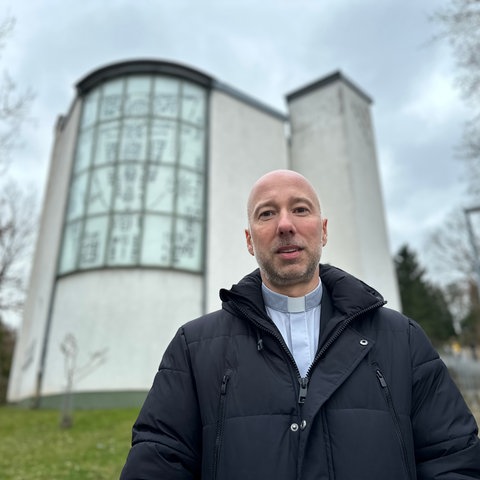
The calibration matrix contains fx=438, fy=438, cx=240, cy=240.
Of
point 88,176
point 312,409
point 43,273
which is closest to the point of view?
point 312,409

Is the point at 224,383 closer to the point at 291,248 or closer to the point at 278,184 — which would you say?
the point at 291,248

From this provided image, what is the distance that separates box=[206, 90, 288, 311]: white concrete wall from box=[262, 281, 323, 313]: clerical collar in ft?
40.4

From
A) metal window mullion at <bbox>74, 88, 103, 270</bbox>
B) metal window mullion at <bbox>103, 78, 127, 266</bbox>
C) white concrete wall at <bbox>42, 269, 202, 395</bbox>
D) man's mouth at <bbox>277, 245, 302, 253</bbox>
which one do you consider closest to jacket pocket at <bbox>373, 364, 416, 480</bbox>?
man's mouth at <bbox>277, 245, 302, 253</bbox>

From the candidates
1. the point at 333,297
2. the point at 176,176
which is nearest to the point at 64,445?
the point at 333,297

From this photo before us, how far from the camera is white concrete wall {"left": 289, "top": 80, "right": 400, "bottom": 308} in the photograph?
53.3ft

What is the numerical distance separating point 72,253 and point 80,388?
4.43 meters

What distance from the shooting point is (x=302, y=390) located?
1646 mm

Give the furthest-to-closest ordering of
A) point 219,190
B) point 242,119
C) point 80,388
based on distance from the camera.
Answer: point 242,119
point 219,190
point 80,388

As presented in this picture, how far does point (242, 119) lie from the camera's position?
58.2ft

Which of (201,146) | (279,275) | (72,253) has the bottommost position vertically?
(279,275)

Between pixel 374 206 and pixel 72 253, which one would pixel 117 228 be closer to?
pixel 72 253

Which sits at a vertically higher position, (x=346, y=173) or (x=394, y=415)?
(x=346, y=173)

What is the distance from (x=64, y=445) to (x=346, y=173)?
520 inches

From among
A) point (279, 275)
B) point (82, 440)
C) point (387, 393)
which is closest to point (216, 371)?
point (279, 275)
